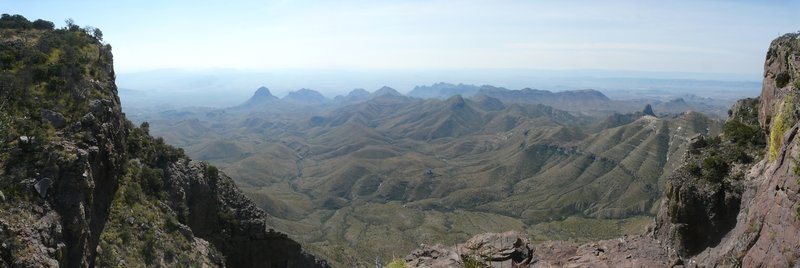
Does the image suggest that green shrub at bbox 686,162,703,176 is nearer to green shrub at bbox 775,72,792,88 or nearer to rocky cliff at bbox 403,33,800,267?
rocky cliff at bbox 403,33,800,267

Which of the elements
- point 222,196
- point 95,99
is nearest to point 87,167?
point 95,99

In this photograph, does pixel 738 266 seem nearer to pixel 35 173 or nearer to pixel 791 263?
pixel 791 263

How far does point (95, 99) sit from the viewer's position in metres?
38.3

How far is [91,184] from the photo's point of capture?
30500 mm

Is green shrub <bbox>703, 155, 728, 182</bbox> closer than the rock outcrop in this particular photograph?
No

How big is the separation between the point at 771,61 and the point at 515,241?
23.4 metres

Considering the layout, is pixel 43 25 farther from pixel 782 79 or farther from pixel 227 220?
pixel 782 79

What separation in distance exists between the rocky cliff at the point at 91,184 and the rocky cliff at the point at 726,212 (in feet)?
69.1

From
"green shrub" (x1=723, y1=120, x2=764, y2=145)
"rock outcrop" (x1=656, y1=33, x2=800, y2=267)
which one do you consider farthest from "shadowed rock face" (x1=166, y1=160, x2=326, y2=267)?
"green shrub" (x1=723, y1=120, x2=764, y2=145)

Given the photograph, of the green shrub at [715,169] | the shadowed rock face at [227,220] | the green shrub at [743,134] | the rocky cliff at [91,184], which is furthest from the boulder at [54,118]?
the green shrub at [743,134]

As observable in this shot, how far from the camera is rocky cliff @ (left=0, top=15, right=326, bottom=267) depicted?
27.0 metres

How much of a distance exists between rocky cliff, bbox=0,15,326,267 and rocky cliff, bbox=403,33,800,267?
21.0 m

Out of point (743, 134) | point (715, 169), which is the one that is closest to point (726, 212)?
point (715, 169)

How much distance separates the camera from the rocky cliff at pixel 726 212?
25516 millimetres
